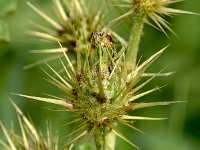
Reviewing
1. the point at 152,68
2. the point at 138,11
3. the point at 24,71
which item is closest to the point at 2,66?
the point at 24,71

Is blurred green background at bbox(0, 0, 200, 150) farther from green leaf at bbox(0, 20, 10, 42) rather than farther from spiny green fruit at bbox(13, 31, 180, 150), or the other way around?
spiny green fruit at bbox(13, 31, 180, 150)

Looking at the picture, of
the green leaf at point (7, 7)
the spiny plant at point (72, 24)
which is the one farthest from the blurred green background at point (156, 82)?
the spiny plant at point (72, 24)

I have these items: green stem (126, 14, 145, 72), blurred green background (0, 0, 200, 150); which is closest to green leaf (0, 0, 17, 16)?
green stem (126, 14, 145, 72)

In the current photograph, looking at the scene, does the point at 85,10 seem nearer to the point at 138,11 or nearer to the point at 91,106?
the point at 138,11

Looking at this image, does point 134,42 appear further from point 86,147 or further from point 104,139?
point 86,147

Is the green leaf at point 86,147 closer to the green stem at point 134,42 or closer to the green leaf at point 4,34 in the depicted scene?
the green stem at point 134,42

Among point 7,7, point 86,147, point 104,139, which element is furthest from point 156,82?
point 104,139
